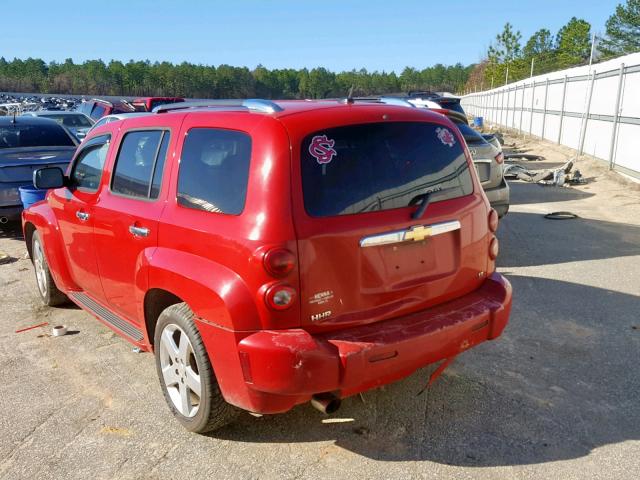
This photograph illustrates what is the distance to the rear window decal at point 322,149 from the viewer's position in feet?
9.50

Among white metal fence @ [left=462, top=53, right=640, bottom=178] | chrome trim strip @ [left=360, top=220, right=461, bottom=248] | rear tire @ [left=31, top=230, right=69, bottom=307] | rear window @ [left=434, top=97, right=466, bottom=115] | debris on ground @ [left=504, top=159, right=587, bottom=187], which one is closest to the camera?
chrome trim strip @ [left=360, top=220, right=461, bottom=248]

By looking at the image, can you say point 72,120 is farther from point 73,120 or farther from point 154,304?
point 154,304

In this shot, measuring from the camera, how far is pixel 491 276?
3.71 metres

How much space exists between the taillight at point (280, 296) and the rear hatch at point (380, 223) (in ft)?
0.22

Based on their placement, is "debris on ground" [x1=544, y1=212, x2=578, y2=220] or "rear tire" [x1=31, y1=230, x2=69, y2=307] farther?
"debris on ground" [x1=544, y1=212, x2=578, y2=220]

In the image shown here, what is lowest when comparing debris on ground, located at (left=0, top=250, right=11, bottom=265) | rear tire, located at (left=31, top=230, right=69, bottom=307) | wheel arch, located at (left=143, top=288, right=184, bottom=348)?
debris on ground, located at (left=0, top=250, right=11, bottom=265)

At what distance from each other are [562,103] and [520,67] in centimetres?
5872

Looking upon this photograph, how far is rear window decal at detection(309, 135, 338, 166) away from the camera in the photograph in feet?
9.50

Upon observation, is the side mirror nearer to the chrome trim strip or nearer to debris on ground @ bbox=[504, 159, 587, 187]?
the chrome trim strip

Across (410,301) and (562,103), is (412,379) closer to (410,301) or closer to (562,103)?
(410,301)

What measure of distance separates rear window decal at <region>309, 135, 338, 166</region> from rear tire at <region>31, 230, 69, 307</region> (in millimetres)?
3535

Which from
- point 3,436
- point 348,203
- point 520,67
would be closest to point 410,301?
point 348,203

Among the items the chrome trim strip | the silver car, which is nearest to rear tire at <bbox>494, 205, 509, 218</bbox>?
the silver car

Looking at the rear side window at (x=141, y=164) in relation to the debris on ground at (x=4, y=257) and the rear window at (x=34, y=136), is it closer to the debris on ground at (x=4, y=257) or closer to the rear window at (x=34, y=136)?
the debris on ground at (x=4, y=257)
